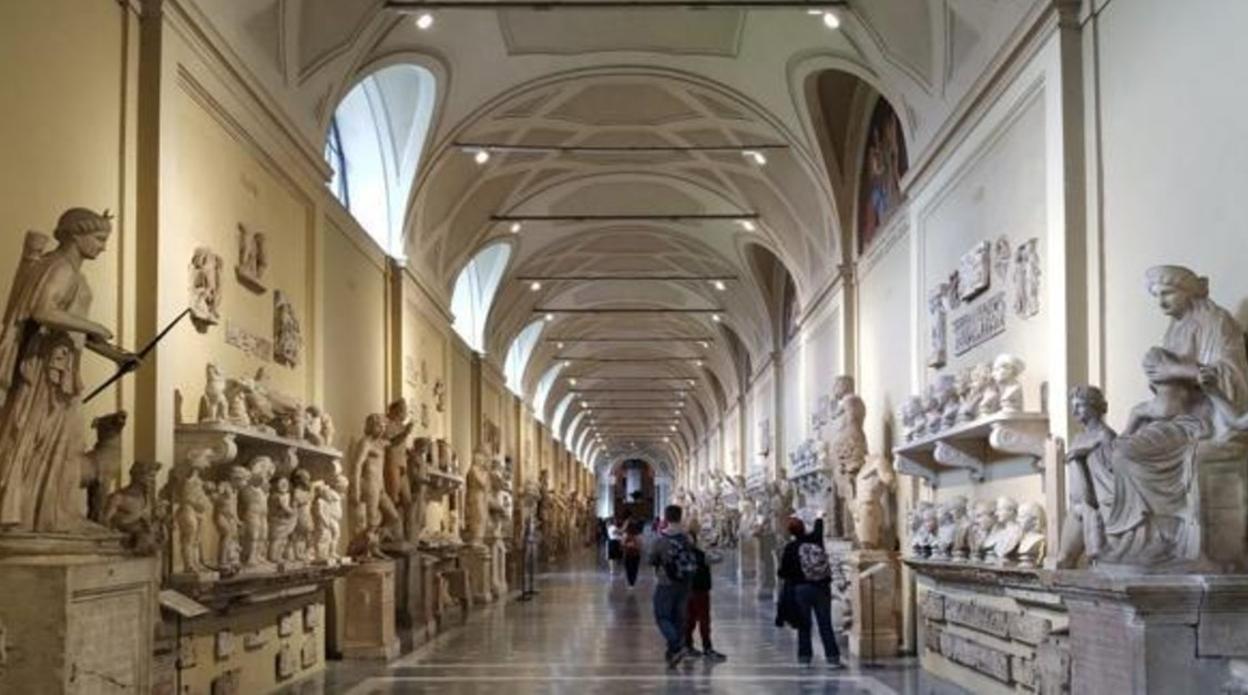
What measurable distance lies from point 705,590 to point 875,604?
5.78 feet

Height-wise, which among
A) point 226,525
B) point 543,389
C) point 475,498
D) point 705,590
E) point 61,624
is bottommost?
point 705,590

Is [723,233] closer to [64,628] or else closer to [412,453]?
[412,453]

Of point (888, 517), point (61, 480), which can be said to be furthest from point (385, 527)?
point (61, 480)

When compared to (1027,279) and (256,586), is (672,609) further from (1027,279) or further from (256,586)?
(1027,279)

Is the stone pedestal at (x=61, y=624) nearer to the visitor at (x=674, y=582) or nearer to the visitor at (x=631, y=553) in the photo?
the visitor at (x=674, y=582)

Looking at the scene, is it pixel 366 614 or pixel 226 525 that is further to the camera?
pixel 366 614

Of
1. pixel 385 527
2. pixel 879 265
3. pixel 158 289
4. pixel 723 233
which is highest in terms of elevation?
pixel 723 233

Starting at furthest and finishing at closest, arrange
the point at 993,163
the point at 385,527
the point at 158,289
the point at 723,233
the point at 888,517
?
the point at 723,233 → the point at 385,527 → the point at 888,517 → the point at 993,163 → the point at 158,289

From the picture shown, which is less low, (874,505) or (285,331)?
(285,331)

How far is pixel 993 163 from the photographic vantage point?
1178cm

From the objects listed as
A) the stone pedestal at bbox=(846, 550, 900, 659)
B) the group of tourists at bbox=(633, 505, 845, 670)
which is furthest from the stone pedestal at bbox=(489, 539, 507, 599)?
the stone pedestal at bbox=(846, 550, 900, 659)

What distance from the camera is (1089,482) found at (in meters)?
7.50

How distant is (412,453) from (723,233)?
10102mm

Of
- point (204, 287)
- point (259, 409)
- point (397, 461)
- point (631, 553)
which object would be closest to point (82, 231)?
point (204, 287)
